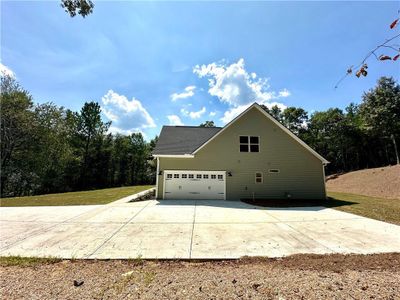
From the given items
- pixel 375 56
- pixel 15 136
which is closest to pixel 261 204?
pixel 375 56

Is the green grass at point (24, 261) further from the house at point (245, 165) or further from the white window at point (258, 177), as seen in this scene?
the white window at point (258, 177)

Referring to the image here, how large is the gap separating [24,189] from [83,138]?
1158 cm

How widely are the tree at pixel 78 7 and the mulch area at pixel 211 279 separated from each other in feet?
16.3

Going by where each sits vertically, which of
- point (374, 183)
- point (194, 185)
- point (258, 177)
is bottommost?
point (194, 185)

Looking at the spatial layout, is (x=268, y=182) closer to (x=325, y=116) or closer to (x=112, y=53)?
(x=112, y=53)

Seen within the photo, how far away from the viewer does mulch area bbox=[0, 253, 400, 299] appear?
3.26 m

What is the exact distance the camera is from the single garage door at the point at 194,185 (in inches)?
588

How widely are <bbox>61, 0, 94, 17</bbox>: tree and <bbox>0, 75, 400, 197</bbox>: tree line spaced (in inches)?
1002

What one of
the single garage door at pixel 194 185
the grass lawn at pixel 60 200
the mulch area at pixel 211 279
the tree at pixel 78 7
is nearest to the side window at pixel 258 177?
the single garage door at pixel 194 185

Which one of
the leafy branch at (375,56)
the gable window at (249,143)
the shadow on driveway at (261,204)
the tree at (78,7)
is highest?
the tree at (78,7)

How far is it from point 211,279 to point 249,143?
41.7ft

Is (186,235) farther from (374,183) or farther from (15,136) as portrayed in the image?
(15,136)

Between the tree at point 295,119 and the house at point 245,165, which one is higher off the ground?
the tree at point 295,119

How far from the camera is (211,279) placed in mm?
3727
